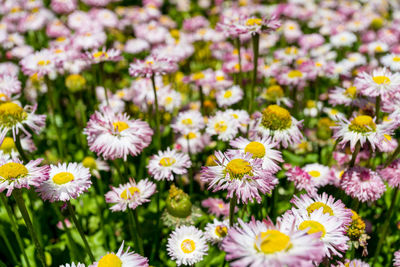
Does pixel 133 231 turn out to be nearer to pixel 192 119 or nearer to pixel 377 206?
pixel 192 119

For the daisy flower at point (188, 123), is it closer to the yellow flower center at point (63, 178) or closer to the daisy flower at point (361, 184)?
the yellow flower center at point (63, 178)

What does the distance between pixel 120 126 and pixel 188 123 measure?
27.4 inches

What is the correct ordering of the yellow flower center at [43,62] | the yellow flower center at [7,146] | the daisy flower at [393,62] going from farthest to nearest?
the daisy flower at [393,62] → the yellow flower center at [43,62] → the yellow flower center at [7,146]

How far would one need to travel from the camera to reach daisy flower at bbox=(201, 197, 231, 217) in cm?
250

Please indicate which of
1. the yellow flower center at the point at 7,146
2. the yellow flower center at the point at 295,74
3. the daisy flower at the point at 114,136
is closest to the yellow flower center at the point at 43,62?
the yellow flower center at the point at 7,146

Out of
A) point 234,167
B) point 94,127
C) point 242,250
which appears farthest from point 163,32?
point 242,250

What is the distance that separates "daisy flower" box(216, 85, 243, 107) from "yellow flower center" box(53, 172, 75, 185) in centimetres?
157

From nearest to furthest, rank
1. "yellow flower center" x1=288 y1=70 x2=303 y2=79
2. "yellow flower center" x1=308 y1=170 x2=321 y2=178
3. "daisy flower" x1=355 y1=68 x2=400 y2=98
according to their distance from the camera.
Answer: "daisy flower" x1=355 y1=68 x2=400 y2=98 → "yellow flower center" x1=308 y1=170 x2=321 y2=178 → "yellow flower center" x1=288 y1=70 x2=303 y2=79

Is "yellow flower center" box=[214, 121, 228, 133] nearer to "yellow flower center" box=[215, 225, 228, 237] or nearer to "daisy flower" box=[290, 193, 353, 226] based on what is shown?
"yellow flower center" box=[215, 225, 228, 237]

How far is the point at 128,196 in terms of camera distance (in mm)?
2139

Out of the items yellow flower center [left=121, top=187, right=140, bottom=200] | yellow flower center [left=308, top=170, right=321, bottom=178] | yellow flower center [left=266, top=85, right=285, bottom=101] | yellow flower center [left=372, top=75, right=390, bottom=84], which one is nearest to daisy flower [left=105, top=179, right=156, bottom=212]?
yellow flower center [left=121, top=187, right=140, bottom=200]

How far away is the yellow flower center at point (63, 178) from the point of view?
198 centimetres

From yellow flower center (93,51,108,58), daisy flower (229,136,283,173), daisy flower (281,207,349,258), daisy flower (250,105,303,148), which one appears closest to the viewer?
daisy flower (281,207,349,258)

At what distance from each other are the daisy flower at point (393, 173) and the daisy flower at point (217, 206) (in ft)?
3.30
